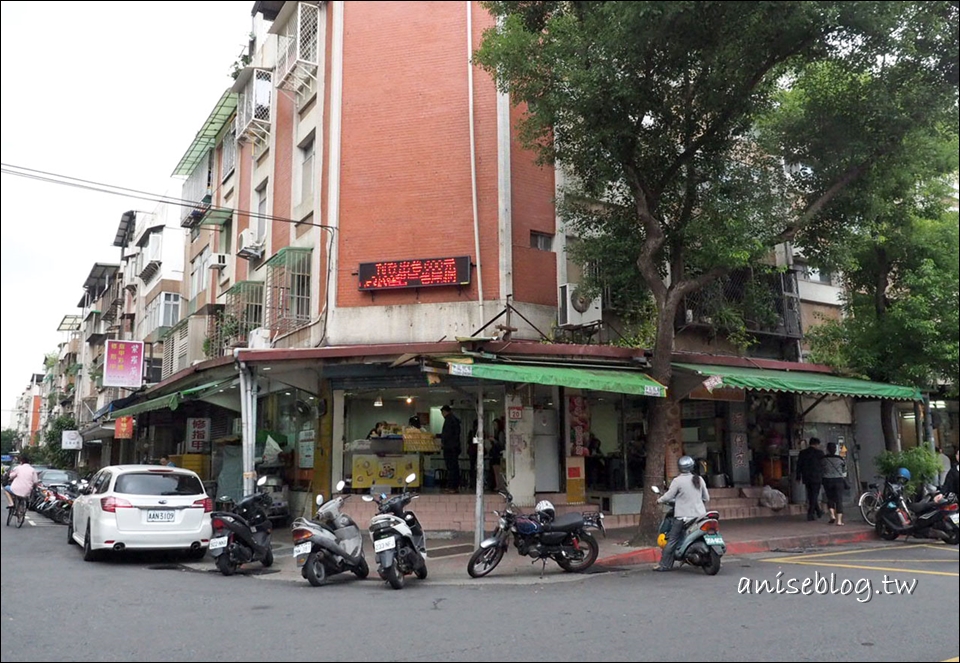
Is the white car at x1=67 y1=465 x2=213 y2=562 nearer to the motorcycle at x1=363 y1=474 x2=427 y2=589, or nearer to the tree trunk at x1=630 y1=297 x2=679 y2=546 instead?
the motorcycle at x1=363 y1=474 x2=427 y2=589

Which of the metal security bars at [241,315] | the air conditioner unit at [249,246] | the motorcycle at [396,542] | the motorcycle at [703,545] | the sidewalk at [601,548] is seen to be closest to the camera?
the motorcycle at [396,542]

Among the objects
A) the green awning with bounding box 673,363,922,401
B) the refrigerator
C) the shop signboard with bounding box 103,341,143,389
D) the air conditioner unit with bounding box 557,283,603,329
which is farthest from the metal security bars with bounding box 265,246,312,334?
the shop signboard with bounding box 103,341,143,389

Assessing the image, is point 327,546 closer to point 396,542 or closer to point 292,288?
point 396,542

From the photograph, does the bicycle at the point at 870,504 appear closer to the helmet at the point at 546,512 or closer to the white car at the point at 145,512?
the helmet at the point at 546,512

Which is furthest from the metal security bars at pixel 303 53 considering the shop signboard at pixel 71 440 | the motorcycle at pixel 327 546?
the shop signboard at pixel 71 440

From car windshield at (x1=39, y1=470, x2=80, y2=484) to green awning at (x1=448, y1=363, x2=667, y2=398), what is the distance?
18.7m

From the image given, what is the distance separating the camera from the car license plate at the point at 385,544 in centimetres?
909

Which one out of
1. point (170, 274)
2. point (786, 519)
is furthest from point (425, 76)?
point (170, 274)

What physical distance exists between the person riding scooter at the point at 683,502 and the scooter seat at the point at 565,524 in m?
1.14

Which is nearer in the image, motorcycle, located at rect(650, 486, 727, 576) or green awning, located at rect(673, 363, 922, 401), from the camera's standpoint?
motorcycle, located at rect(650, 486, 727, 576)

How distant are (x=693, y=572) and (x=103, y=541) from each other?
815cm

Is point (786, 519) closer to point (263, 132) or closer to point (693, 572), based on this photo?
point (693, 572)

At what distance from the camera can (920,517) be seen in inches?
507

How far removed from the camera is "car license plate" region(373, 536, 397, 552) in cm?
909
